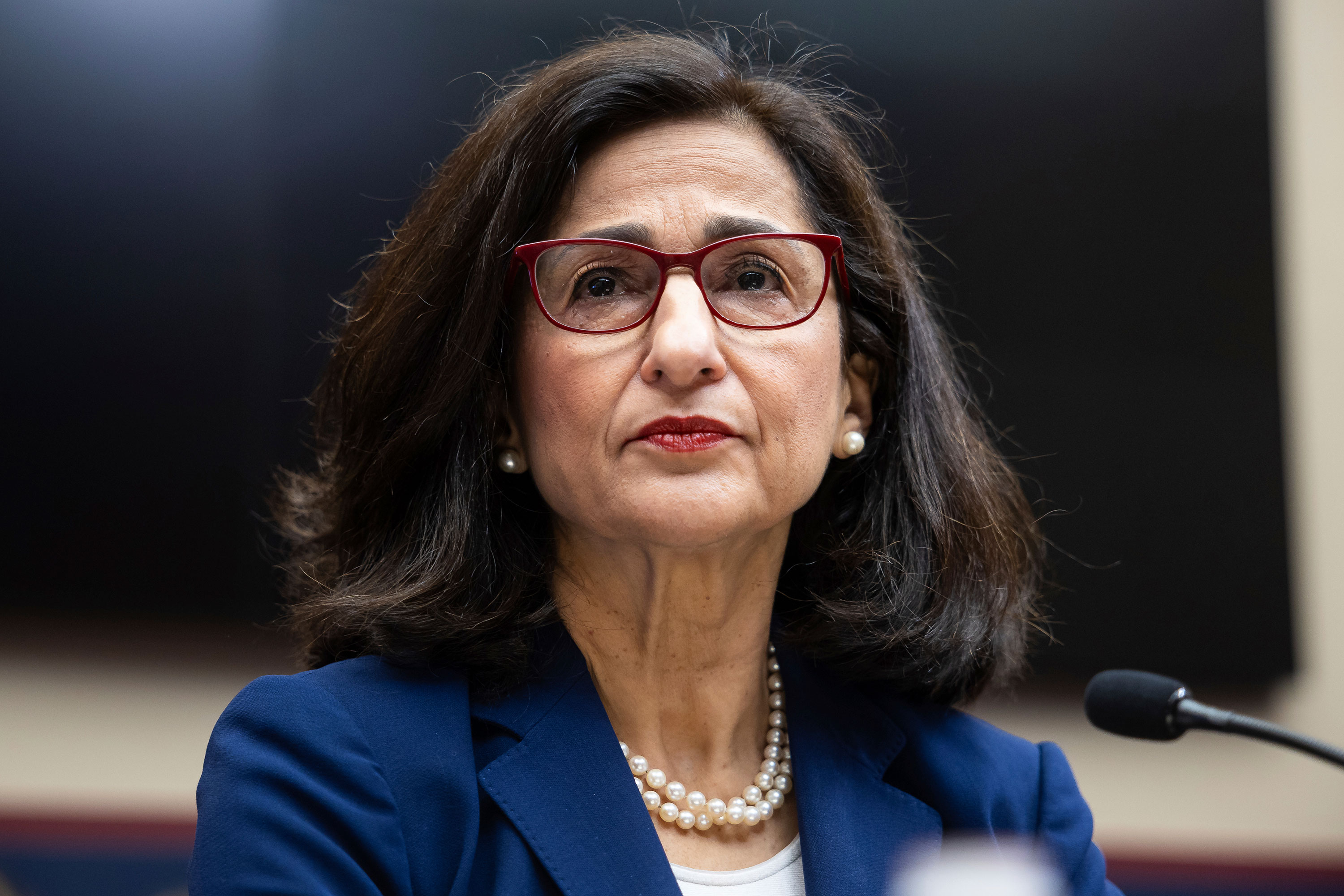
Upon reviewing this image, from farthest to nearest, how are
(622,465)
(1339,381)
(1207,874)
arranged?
1. (1339,381)
2. (1207,874)
3. (622,465)

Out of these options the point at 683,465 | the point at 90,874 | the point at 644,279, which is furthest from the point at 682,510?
the point at 90,874

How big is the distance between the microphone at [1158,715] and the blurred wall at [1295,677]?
130cm

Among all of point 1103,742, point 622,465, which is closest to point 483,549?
point 622,465

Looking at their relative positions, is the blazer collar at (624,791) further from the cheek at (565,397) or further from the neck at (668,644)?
the cheek at (565,397)

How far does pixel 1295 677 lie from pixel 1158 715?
62.3 inches

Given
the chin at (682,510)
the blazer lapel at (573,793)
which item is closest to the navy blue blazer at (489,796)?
the blazer lapel at (573,793)

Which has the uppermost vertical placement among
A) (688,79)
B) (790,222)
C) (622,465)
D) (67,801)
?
(688,79)

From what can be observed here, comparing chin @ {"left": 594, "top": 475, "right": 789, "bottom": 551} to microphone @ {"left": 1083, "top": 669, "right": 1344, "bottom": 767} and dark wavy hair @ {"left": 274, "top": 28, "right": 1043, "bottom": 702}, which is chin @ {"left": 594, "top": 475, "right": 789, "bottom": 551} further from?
microphone @ {"left": 1083, "top": 669, "right": 1344, "bottom": 767}

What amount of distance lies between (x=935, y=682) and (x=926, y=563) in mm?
172

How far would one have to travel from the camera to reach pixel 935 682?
62.7 inches

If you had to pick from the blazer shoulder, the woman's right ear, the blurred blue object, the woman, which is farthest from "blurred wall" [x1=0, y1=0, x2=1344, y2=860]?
the woman's right ear

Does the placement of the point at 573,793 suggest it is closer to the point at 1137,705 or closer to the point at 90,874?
the point at 1137,705

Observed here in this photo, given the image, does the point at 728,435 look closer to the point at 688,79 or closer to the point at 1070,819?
the point at 688,79

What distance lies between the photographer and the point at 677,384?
1.32m
